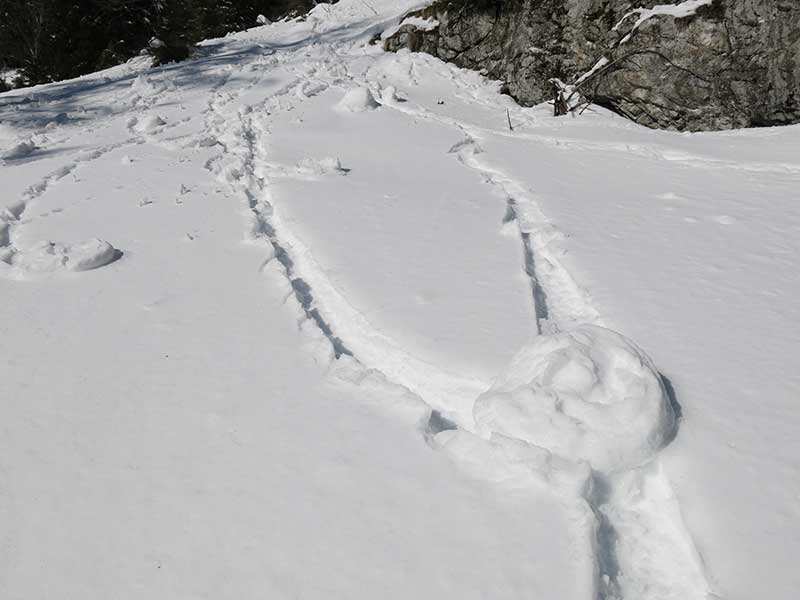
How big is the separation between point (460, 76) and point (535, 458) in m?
8.94

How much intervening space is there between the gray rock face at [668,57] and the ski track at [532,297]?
1.47 metres

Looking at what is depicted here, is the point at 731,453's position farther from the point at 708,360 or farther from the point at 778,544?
the point at 708,360

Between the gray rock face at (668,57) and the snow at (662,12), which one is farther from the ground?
the snow at (662,12)

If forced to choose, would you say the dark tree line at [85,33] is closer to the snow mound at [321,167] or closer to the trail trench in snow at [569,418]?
the snow mound at [321,167]

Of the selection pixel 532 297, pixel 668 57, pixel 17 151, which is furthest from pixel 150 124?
pixel 668 57

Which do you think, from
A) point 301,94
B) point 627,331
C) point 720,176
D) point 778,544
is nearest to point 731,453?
point 778,544

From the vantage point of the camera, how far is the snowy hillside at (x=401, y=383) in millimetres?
1354

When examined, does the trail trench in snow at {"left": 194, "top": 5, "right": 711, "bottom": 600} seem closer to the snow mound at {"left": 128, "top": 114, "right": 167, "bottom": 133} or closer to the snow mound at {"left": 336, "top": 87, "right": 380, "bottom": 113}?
the snow mound at {"left": 128, "top": 114, "right": 167, "bottom": 133}

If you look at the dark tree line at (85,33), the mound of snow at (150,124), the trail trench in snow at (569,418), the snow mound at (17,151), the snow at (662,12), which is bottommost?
the trail trench in snow at (569,418)

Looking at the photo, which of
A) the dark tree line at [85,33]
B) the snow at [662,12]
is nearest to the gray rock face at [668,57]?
the snow at [662,12]

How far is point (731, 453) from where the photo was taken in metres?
1.65

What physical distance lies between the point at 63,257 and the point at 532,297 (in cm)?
256

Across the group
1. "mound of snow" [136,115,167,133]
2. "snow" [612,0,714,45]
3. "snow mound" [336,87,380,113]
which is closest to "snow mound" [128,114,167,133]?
"mound of snow" [136,115,167,133]

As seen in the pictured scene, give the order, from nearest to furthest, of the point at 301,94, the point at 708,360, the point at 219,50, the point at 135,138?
the point at 708,360, the point at 135,138, the point at 301,94, the point at 219,50
